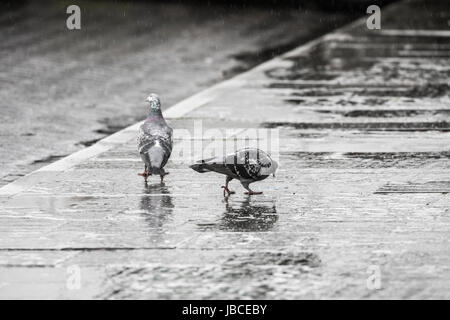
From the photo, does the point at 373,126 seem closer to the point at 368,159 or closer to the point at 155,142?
the point at 368,159

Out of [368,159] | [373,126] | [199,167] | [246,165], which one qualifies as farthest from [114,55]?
[246,165]

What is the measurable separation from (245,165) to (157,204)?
2.68 feet

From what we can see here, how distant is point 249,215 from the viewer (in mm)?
10148

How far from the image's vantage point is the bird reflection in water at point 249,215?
972cm

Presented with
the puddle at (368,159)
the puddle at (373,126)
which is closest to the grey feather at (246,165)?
the puddle at (368,159)

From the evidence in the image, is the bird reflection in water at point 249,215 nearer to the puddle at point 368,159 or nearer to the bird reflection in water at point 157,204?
the bird reflection in water at point 157,204

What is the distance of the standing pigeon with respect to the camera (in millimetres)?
11047

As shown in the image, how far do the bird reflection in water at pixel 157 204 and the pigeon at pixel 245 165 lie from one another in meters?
0.48

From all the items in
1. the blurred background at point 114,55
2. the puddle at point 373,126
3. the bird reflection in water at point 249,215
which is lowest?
the bird reflection in water at point 249,215

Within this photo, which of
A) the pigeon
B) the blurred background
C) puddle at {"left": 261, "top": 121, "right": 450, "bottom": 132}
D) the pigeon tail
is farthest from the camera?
the blurred background

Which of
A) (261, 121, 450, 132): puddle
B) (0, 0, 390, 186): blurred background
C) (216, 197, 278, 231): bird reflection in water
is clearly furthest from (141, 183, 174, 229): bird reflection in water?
(261, 121, 450, 132): puddle

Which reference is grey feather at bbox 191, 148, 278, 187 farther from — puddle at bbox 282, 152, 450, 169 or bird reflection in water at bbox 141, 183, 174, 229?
puddle at bbox 282, 152, 450, 169

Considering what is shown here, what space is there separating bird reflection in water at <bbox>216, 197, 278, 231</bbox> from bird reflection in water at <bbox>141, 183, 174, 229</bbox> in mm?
471
